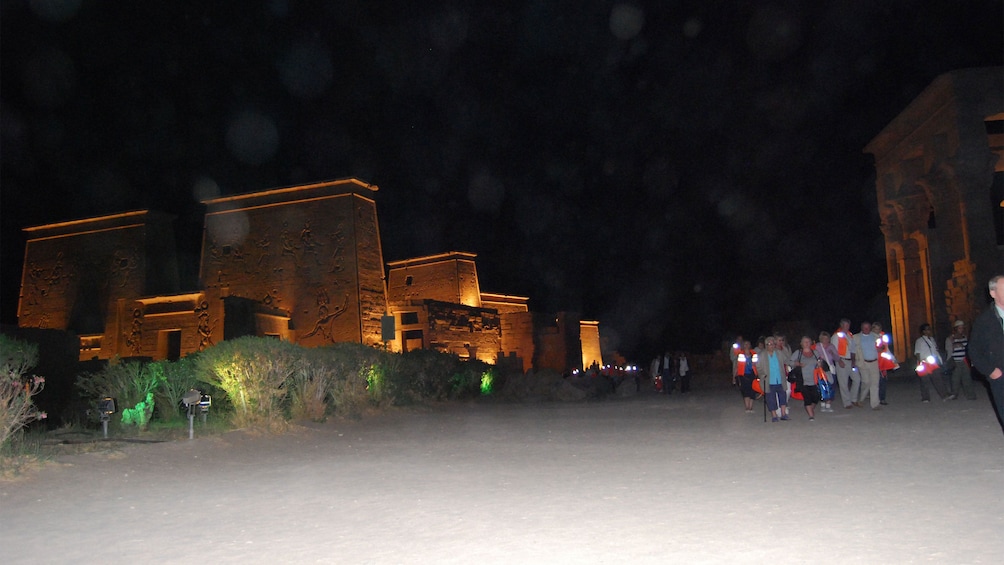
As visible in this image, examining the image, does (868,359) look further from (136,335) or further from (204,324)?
(136,335)

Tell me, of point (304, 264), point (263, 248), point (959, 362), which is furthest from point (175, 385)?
point (263, 248)

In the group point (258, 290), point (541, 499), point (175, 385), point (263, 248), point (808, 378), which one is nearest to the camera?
point (541, 499)

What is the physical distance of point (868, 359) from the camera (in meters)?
14.0

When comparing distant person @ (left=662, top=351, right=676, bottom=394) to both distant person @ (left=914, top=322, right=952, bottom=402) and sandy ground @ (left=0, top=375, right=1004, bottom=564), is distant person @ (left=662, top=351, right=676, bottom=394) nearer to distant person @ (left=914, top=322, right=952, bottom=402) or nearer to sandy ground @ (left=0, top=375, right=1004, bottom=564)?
distant person @ (left=914, top=322, right=952, bottom=402)

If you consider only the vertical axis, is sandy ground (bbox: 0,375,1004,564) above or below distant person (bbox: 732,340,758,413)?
below

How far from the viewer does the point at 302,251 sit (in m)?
29.2

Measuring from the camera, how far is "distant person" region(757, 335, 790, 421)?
12.8 metres

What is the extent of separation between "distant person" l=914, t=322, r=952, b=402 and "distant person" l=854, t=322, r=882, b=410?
971mm

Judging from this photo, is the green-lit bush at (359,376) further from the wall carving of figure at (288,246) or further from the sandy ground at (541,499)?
the wall carving of figure at (288,246)

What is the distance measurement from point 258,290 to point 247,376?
1740 centimetres

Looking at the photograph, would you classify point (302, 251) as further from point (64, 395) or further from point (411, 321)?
point (64, 395)

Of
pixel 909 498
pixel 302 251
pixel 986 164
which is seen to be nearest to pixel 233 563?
pixel 909 498

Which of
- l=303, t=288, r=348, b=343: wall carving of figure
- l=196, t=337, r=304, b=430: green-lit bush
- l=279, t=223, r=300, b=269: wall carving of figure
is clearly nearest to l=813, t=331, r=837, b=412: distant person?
l=196, t=337, r=304, b=430: green-lit bush

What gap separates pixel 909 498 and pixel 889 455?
8.14 feet
